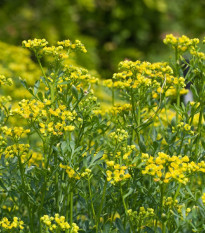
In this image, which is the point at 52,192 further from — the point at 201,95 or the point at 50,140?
the point at 201,95

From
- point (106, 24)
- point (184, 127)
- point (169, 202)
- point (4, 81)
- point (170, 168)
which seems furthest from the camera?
point (106, 24)

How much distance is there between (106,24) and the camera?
7.38 metres

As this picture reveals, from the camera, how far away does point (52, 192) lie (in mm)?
1521

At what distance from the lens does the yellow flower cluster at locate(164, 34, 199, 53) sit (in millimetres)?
1523

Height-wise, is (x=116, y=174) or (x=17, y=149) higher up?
(x=17, y=149)

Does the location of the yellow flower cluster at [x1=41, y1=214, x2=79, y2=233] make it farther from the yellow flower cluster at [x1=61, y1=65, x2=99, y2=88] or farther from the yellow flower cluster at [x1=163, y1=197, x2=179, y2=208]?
the yellow flower cluster at [x1=61, y1=65, x2=99, y2=88]

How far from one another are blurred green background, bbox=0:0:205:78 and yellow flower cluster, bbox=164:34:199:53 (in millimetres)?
4765

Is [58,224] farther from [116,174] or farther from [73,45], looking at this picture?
[73,45]

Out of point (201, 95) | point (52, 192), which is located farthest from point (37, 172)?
point (201, 95)

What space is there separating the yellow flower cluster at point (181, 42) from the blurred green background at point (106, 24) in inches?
188

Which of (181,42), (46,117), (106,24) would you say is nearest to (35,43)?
(46,117)

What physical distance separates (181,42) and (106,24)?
19.7ft

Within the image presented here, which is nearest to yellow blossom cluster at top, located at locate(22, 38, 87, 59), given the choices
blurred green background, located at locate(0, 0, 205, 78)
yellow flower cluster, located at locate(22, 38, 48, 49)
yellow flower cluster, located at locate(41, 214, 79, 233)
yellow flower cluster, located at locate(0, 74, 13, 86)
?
yellow flower cluster, located at locate(22, 38, 48, 49)

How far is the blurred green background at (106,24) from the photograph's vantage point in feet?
21.3
